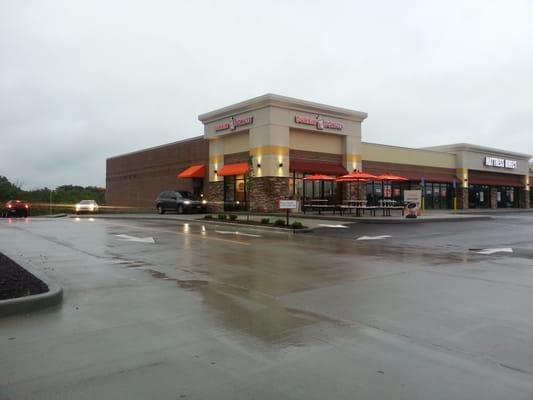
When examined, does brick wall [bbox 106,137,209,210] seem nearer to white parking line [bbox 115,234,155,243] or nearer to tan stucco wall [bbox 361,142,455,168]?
tan stucco wall [bbox 361,142,455,168]

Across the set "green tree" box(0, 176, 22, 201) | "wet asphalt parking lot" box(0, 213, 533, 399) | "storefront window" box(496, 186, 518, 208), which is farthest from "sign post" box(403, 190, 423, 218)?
"green tree" box(0, 176, 22, 201)

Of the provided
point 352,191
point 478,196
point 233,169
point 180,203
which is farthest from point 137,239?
point 478,196

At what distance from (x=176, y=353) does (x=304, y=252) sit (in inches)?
335

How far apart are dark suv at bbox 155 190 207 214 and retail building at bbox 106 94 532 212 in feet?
6.29

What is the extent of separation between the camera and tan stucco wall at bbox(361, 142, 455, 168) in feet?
126

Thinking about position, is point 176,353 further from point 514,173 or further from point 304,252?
point 514,173

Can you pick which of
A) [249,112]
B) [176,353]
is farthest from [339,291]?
[249,112]

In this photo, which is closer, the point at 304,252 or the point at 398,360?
the point at 398,360

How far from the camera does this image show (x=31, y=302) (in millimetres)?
6070

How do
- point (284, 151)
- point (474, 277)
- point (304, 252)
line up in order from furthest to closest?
point (284, 151)
point (304, 252)
point (474, 277)

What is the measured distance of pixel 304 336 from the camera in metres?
5.06

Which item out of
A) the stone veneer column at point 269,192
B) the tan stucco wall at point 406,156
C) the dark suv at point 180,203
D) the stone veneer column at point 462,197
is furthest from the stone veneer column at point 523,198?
Answer: the dark suv at point 180,203

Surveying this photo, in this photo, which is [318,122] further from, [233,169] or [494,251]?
[494,251]

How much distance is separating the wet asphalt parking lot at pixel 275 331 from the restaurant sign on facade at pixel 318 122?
21.9 m
